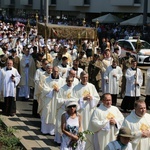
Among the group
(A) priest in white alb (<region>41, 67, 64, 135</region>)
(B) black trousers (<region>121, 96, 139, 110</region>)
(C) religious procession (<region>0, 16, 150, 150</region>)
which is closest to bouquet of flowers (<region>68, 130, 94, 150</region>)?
(C) religious procession (<region>0, 16, 150, 150</region>)

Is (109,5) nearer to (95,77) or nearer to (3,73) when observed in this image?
(95,77)

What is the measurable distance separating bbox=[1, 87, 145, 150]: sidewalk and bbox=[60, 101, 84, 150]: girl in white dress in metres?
1.98

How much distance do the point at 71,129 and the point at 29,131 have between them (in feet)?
11.4

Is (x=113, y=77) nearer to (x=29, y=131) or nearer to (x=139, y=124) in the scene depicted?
(x=29, y=131)

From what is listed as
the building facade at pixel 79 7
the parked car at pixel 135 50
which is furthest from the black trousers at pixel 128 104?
the building facade at pixel 79 7

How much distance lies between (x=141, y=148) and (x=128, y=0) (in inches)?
1371

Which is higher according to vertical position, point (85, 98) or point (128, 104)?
point (85, 98)

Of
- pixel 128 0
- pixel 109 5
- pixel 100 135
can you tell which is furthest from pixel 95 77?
pixel 109 5

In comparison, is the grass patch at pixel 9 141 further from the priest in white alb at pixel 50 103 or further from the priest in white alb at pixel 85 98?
the priest in white alb at pixel 85 98

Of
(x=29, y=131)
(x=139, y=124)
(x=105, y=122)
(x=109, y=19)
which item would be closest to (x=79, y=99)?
(x=105, y=122)

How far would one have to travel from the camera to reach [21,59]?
16.3 meters

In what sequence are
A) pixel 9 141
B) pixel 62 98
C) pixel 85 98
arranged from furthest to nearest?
pixel 62 98, pixel 9 141, pixel 85 98

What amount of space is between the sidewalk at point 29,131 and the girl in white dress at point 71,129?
6.51 ft

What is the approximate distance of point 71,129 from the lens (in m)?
8.16
